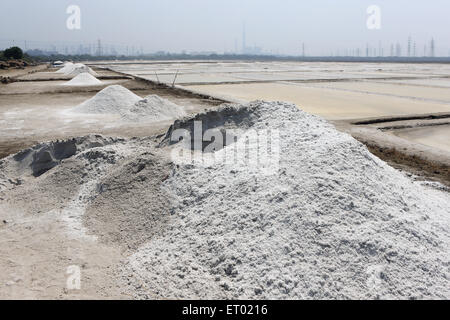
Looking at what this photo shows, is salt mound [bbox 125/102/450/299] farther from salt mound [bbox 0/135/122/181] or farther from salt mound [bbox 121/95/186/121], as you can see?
salt mound [bbox 121/95/186/121]

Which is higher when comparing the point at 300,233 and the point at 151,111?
the point at 151,111

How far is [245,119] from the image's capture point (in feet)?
22.1

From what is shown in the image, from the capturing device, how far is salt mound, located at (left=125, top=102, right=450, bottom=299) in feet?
12.1

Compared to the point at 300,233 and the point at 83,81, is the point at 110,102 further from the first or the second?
the point at 83,81

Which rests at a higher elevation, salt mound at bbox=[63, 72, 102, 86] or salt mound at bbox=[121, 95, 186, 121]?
salt mound at bbox=[63, 72, 102, 86]

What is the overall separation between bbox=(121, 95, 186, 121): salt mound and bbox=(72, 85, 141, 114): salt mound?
59cm

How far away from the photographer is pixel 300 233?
159 inches

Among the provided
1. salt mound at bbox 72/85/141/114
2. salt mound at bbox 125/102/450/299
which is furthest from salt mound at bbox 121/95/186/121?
salt mound at bbox 125/102/450/299

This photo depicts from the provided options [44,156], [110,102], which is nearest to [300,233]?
[44,156]

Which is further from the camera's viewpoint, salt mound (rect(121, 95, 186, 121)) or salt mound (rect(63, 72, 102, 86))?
salt mound (rect(63, 72, 102, 86))

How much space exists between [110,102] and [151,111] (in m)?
2.35

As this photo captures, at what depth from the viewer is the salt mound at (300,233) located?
145 inches

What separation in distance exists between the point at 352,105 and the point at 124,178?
14408mm

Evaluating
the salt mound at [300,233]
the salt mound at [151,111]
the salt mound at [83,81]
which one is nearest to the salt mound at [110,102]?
the salt mound at [151,111]
